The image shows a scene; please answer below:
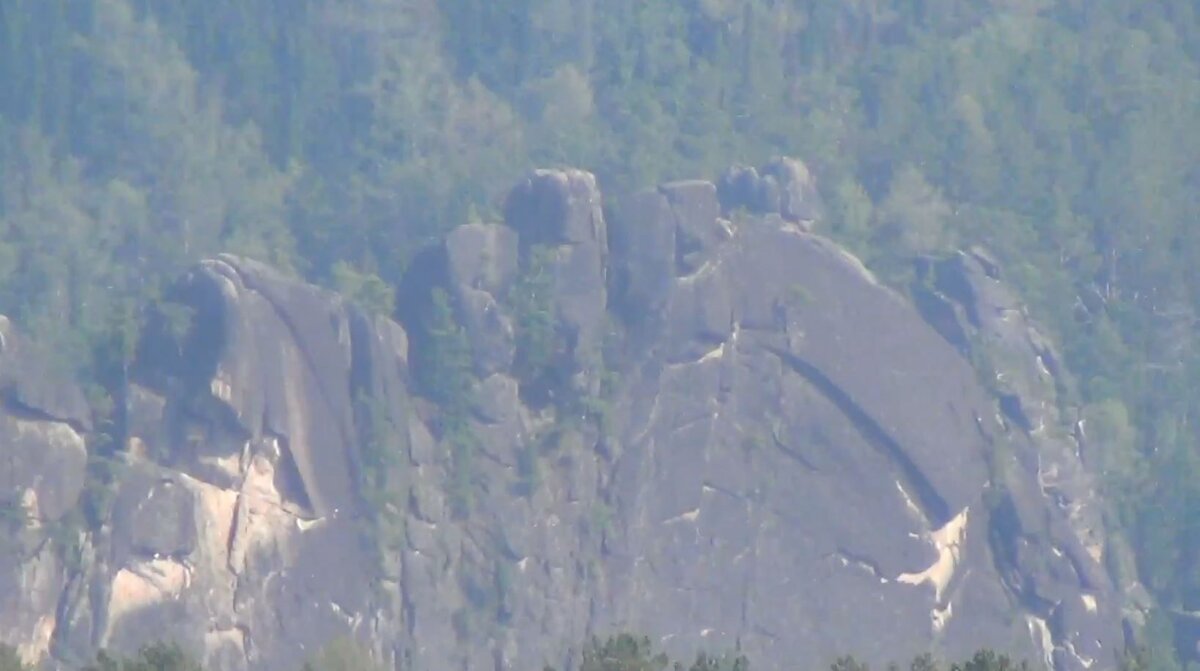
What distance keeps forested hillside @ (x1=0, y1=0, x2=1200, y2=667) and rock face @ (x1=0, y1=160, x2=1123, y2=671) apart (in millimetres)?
4336

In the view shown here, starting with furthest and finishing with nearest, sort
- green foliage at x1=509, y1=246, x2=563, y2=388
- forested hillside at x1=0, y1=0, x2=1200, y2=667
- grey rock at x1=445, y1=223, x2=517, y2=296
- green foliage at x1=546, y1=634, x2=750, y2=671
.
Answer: forested hillside at x1=0, y1=0, x2=1200, y2=667
green foliage at x1=509, y1=246, x2=563, y2=388
grey rock at x1=445, y1=223, x2=517, y2=296
green foliage at x1=546, y1=634, x2=750, y2=671

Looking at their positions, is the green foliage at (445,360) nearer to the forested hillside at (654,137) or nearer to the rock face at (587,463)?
the rock face at (587,463)

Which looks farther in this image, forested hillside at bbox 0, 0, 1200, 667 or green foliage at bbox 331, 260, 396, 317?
forested hillside at bbox 0, 0, 1200, 667

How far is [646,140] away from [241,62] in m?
11.1

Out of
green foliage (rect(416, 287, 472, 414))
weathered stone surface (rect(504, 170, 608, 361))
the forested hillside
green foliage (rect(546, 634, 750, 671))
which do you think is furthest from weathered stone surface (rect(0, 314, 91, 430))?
green foliage (rect(546, 634, 750, 671))

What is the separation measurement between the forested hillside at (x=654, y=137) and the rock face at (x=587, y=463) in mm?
4336

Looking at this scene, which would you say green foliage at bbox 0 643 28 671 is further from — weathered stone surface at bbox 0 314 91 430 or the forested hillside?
the forested hillside

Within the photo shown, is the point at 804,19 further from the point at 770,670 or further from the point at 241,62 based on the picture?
the point at 770,670

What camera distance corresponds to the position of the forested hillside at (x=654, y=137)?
212ft

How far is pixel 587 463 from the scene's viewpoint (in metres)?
57.9

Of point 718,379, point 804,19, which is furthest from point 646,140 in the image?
point 718,379

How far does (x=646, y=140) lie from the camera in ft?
224

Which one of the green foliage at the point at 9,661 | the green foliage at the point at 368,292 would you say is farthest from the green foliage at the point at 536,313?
the green foliage at the point at 9,661

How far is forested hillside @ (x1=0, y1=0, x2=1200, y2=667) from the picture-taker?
6462 centimetres
